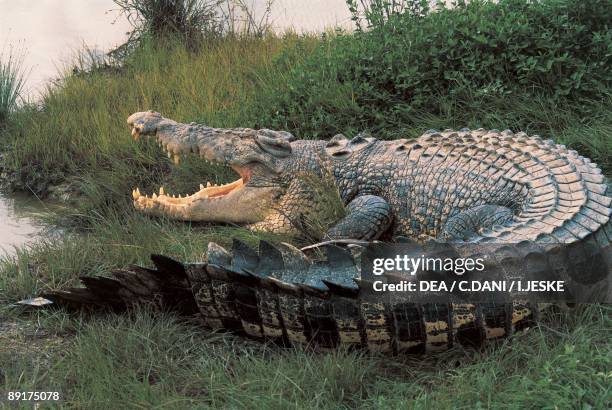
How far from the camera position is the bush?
18.6 ft

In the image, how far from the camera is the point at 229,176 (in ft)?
18.2

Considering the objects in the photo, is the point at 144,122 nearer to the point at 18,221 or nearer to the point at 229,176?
the point at 229,176

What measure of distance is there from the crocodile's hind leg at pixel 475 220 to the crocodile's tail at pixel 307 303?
661mm

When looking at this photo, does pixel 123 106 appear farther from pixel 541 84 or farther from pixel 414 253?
pixel 414 253

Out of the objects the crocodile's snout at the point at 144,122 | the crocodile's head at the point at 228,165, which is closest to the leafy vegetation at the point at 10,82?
the crocodile's snout at the point at 144,122

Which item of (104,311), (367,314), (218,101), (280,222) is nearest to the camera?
(367,314)

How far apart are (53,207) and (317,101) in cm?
205

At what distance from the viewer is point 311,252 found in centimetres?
453

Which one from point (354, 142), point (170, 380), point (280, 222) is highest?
point (354, 142)

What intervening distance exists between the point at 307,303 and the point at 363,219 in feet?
4.47

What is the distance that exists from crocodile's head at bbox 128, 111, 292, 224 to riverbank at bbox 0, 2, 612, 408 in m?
0.12

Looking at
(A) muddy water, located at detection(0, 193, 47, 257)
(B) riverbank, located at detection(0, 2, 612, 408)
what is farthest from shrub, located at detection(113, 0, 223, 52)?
(A) muddy water, located at detection(0, 193, 47, 257)

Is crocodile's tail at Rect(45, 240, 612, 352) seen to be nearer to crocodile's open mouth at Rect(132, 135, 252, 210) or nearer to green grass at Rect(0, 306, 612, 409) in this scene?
green grass at Rect(0, 306, 612, 409)

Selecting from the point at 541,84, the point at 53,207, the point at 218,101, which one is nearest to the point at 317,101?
the point at 218,101
